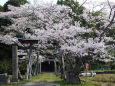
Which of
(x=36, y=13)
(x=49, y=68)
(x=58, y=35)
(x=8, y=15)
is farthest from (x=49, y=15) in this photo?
Answer: (x=49, y=68)

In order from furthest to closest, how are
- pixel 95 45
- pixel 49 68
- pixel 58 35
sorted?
1. pixel 49 68
2. pixel 58 35
3. pixel 95 45

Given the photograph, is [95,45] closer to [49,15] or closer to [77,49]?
[77,49]

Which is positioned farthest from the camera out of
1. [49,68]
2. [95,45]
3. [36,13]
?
[49,68]

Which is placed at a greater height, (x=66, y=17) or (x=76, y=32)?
(x=66, y=17)

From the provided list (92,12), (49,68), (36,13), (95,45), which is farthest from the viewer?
(49,68)

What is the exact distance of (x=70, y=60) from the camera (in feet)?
59.4

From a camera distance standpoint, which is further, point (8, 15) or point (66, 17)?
point (8, 15)

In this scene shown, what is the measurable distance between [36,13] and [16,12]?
349cm

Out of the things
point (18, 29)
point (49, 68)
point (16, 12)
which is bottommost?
point (49, 68)

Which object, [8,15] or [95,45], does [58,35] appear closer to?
[95,45]

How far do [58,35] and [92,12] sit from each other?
11.3 ft

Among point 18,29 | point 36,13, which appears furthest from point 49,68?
point 36,13

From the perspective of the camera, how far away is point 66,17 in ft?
61.3

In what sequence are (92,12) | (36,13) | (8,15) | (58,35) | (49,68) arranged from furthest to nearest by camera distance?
(49,68) < (8,15) < (36,13) < (92,12) < (58,35)
